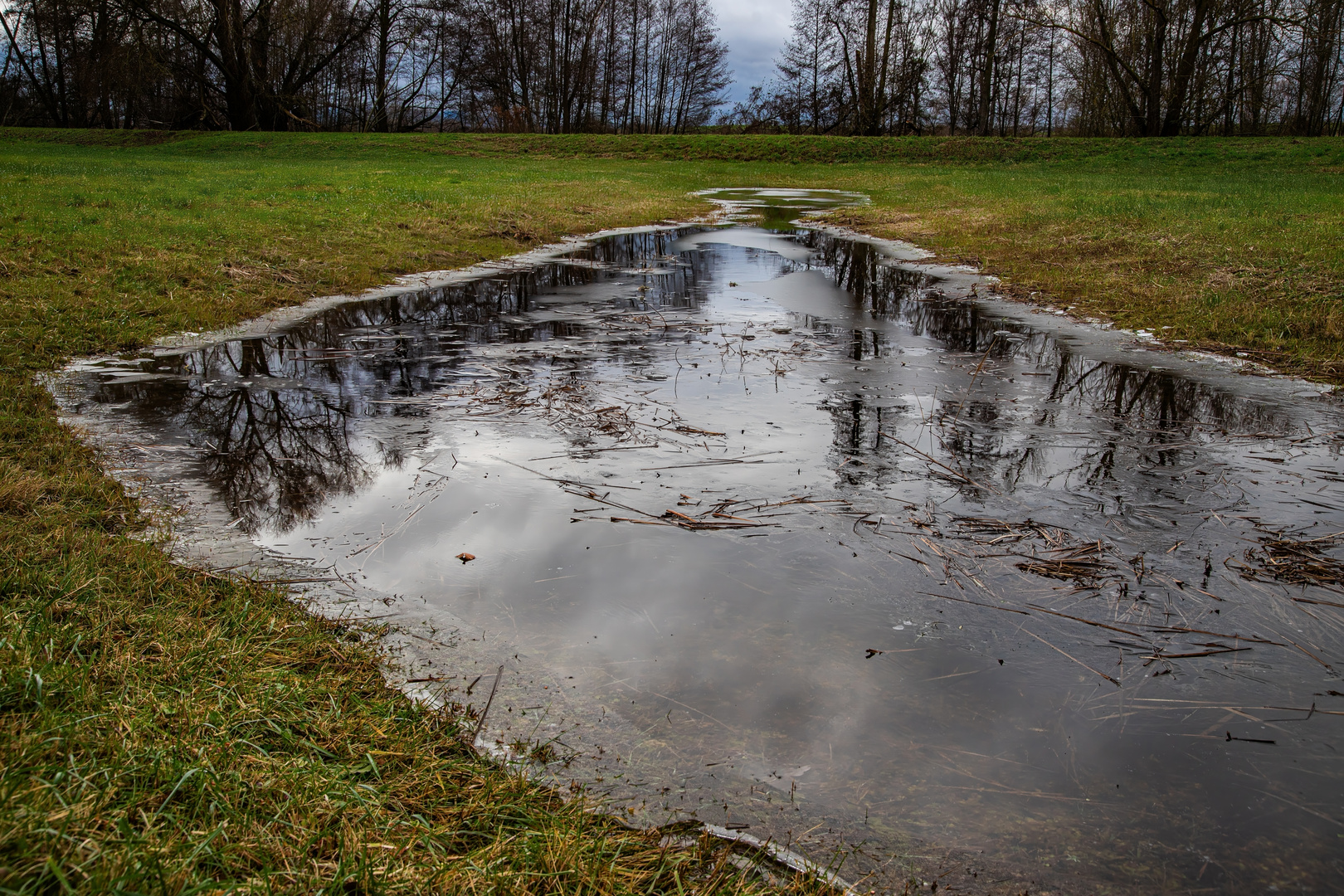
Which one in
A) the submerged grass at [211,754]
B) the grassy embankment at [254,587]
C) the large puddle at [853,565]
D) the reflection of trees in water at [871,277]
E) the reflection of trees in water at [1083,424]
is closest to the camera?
the submerged grass at [211,754]

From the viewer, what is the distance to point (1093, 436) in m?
5.16

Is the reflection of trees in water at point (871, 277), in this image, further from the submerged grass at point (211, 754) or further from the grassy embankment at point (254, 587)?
the submerged grass at point (211, 754)

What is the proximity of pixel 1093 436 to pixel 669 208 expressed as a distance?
54.6 ft

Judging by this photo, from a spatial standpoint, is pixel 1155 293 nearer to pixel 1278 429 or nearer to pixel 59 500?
pixel 1278 429

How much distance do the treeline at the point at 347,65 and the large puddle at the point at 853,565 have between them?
3450 cm

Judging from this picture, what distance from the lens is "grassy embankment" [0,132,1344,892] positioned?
1865 millimetres

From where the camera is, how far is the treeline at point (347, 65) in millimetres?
34281

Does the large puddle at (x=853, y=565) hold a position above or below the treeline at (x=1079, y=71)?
below

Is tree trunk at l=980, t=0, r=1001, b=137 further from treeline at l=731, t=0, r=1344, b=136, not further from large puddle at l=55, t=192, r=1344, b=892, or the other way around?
large puddle at l=55, t=192, r=1344, b=892

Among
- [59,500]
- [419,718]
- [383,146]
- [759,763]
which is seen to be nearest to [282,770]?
[419,718]

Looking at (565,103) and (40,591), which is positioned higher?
(565,103)

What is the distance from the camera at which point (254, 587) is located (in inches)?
128

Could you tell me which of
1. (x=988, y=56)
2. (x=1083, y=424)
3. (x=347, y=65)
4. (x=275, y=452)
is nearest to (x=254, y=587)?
(x=275, y=452)

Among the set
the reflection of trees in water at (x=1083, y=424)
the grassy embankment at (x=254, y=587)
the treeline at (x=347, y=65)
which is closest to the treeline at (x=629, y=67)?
the treeline at (x=347, y=65)
